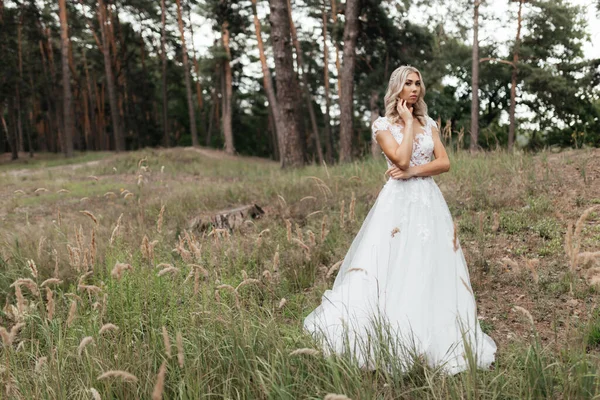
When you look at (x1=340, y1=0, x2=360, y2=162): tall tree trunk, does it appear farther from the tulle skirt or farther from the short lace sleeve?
the tulle skirt

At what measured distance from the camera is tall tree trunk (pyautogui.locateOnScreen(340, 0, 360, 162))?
14664 millimetres

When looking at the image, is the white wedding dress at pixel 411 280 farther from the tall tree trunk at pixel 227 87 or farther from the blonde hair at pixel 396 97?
the tall tree trunk at pixel 227 87

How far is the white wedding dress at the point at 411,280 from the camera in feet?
10.6

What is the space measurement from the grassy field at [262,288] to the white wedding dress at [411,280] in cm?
28

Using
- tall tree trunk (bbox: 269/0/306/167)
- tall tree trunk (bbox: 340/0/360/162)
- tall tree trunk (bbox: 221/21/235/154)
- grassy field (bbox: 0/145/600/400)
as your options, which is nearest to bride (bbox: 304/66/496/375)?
grassy field (bbox: 0/145/600/400)

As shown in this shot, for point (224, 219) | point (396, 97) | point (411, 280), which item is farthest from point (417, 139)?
point (224, 219)

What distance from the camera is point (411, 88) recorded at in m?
3.66

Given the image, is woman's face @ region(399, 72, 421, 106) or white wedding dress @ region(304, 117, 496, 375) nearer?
white wedding dress @ region(304, 117, 496, 375)

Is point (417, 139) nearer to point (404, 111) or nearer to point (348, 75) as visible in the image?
point (404, 111)

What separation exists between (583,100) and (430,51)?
12846mm

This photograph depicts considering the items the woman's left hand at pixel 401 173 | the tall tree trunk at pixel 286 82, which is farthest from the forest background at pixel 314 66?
the woman's left hand at pixel 401 173

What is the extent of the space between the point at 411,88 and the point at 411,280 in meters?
1.51

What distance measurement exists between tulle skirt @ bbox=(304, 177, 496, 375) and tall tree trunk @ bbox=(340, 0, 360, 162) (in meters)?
10.6

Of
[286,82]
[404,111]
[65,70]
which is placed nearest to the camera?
[404,111]
